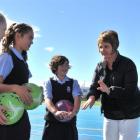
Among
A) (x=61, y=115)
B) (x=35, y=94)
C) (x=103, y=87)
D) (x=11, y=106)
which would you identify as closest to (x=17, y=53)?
(x=35, y=94)

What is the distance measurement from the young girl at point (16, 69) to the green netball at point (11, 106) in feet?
0.16

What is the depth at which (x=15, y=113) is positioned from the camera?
389cm

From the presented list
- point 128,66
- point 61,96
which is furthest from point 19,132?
point 61,96

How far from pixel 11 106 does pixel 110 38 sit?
1549mm

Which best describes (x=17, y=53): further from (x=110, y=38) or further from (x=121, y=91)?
(x=121, y=91)

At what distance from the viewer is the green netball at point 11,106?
3.86m

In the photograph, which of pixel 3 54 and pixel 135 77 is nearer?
pixel 3 54

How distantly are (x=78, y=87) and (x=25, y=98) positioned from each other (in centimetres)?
242

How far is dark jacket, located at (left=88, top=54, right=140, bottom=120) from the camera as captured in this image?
16.1 ft

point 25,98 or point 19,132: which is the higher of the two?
point 25,98

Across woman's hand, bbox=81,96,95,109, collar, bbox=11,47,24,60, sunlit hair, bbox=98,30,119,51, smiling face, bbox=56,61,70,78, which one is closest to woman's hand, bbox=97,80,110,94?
woman's hand, bbox=81,96,95,109

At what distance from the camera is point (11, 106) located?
12.8ft

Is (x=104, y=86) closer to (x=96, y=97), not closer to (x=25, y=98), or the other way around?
(x=96, y=97)

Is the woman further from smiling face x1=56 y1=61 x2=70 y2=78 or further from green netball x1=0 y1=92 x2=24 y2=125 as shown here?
green netball x1=0 y1=92 x2=24 y2=125
